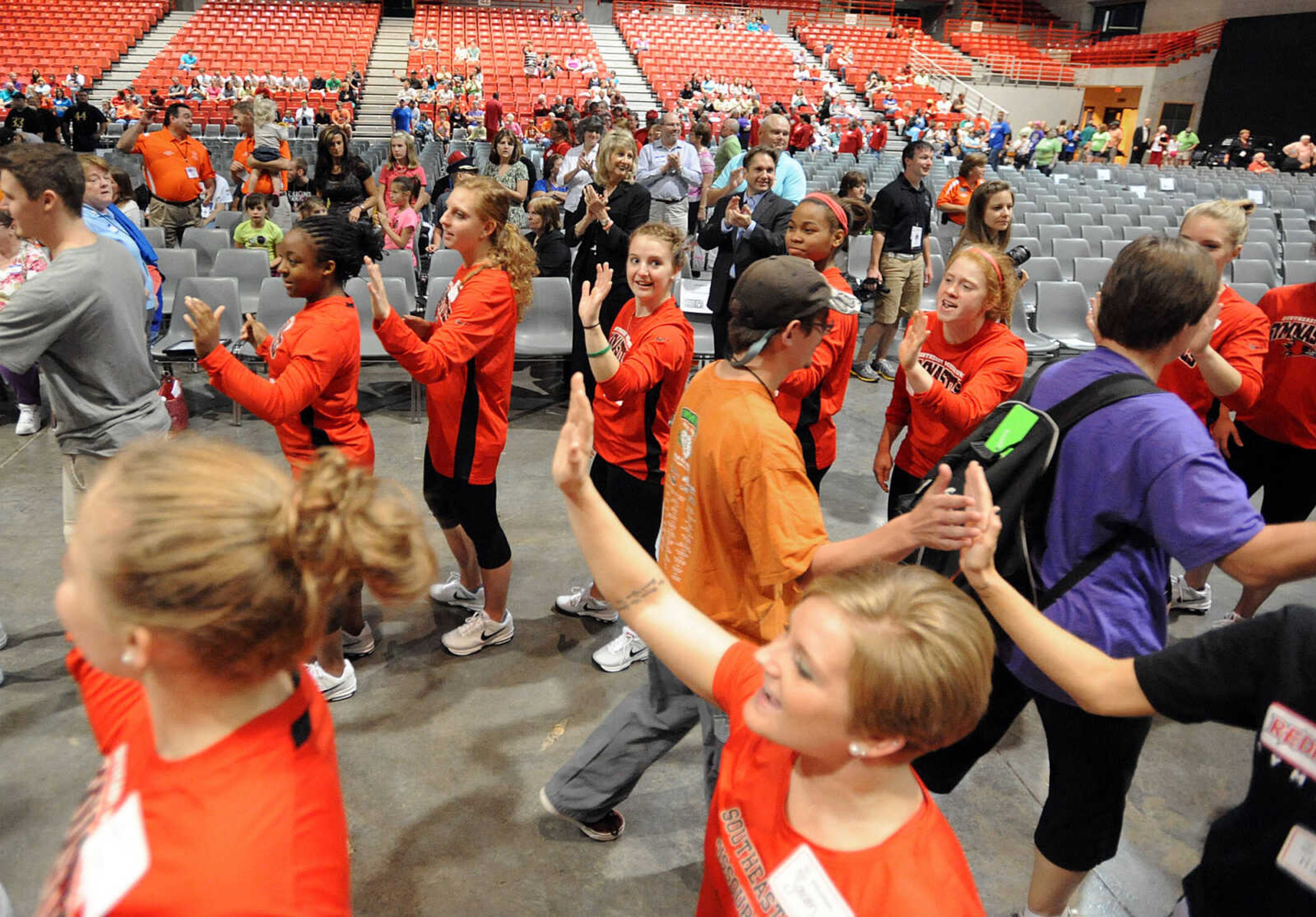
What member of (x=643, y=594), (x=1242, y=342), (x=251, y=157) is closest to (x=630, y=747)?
(x=643, y=594)

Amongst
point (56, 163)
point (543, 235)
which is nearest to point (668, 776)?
point (56, 163)

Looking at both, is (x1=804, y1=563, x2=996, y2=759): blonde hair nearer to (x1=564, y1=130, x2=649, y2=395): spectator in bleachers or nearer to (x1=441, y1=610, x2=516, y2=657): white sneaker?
(x1=441, y1=610, x2=516, y2=657): white sneaker

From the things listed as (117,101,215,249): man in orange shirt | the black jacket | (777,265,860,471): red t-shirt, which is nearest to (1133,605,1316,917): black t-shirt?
(777,265,860,471): red t-shirt

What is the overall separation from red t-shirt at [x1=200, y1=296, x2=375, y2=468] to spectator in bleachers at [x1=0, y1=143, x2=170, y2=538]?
0.28 metres

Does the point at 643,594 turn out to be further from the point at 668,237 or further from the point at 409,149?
the point at 409,149

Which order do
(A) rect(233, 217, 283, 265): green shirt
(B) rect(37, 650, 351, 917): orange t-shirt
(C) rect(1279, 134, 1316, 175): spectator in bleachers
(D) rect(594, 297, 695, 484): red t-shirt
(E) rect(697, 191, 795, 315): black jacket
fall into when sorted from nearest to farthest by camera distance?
1. (B) rect(37, 650, 351, 917): orange t-shirt
2. (D) rect(594, 297, 695, 484): red t-shirt
3. (E) rect(697, 191, 795, 315): black jacket
4. (A) rect(233, 217, 283, 265): green shirt
5. (C) rect(1279, 134, 1316, 175): spectator in bleachers

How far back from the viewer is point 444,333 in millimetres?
2732

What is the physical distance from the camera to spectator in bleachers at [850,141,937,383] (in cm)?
598

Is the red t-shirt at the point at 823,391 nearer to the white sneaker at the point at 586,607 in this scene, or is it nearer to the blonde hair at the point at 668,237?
the blonde hair at the point at 668,237

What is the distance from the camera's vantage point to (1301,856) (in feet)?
3.29

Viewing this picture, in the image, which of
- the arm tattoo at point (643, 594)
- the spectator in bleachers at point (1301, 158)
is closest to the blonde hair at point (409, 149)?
the arm tattoo at point (643, 594)

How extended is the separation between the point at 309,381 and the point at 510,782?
134cm

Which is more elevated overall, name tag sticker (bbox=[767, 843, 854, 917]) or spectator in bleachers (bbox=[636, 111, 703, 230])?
spectator in bleachers (bbox=[636, 111, 703, 230])

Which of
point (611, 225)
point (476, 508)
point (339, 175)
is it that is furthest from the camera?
point (339, 175)
